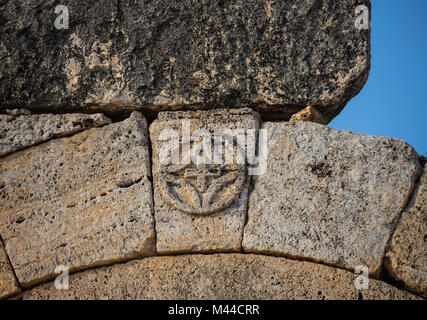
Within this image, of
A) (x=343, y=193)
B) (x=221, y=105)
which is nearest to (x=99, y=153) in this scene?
(x=221, y=105)

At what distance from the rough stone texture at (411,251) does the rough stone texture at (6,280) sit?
175 centimetres

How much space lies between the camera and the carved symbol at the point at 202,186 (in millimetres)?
2908

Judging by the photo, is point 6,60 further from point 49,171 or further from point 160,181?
point 160,181

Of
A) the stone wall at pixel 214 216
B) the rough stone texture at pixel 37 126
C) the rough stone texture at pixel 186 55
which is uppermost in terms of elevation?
the rough stone texture at pixel 186 55

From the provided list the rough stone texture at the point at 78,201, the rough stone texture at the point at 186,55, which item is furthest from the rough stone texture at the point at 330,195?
the rough stone texture at the point at 78,201

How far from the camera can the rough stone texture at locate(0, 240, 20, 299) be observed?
2.86 m

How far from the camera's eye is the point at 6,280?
288cm

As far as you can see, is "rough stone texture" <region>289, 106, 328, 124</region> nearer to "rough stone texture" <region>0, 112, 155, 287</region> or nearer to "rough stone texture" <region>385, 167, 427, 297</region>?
"rough stone texture" <region>385, 167, 427, 297</region>

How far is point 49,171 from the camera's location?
10.0 feet

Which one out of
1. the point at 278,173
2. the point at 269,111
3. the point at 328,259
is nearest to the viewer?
the point at 328,259

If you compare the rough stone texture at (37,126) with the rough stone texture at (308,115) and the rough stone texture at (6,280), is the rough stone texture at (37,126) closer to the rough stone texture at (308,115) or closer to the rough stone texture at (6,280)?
the rough stone texture at (6,280)

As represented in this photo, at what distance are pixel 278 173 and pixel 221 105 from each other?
1.59 ft

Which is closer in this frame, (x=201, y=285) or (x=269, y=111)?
(x=201, y=285)
